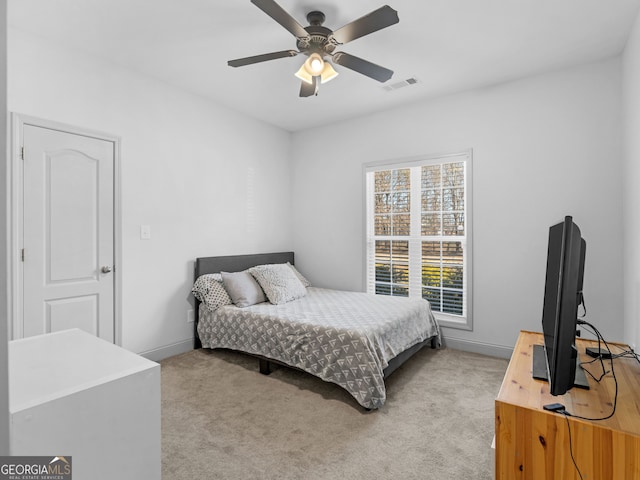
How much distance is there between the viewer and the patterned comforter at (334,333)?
8.07 ft

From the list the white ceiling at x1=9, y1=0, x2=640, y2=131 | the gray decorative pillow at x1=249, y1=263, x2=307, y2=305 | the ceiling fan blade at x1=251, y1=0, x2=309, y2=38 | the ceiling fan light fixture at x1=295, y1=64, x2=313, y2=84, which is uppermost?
the white ceiling at x1=9, y1=0, x2=640, y2=131

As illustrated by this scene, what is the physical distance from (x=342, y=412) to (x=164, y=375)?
162cm

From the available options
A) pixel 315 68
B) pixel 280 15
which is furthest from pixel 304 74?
pixel 280 15

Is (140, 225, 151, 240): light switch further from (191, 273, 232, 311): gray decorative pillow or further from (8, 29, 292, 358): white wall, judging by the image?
(191, 273, 232, 311): gray decorative pillow

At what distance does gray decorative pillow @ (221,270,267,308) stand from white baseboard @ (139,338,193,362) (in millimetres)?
694

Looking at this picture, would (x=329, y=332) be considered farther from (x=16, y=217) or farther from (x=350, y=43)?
(x=16, y=217)

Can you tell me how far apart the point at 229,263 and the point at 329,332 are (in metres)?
1.74

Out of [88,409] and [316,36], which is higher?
[316,36]

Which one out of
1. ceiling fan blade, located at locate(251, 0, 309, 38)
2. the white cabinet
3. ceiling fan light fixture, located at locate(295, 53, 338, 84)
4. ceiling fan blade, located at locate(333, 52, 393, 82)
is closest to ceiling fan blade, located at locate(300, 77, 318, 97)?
ceiling fan light fixture, located at locate(295, 53, 338, 84)

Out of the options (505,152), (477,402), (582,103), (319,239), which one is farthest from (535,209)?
(319,239)

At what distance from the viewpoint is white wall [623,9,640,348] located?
2273 millimetres

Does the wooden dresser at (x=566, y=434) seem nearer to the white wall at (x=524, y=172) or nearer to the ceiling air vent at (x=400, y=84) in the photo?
the white wall at (x=524, y=172)

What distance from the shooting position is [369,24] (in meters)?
2.03

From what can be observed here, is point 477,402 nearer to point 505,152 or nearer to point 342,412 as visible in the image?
point 342,412
